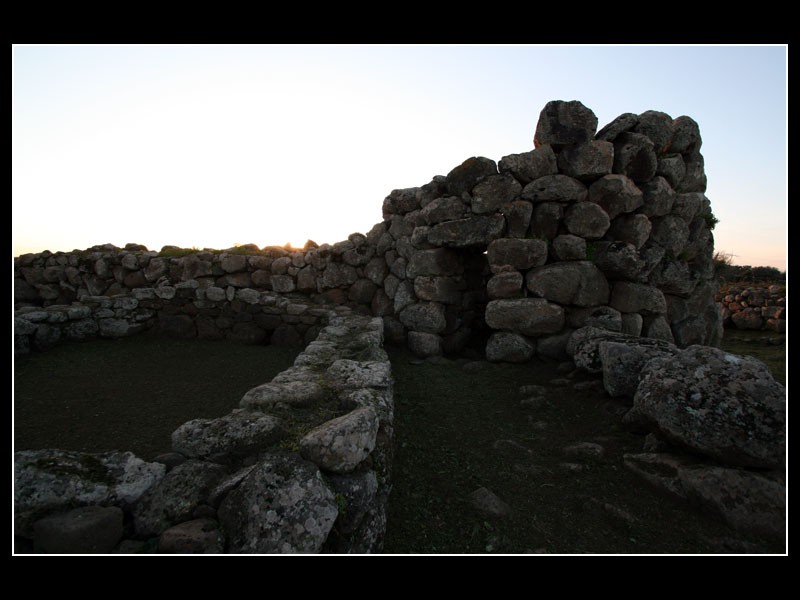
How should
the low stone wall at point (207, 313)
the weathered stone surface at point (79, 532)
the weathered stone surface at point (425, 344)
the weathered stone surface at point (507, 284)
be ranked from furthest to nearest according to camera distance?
the low stone wall at point (207, 313)
the weathered stone surface at point (425, 344)
the weathered stone surface at point (507, 284)
the weathered stone surface at point (79, 532)

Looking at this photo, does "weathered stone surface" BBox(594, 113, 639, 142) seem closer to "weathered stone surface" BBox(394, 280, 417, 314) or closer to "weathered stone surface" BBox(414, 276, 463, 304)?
"weathered stone surface" BBox(414, 276, 463, 304)

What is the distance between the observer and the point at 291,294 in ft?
27.1

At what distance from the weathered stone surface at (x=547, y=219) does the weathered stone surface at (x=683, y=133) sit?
2.32 meters

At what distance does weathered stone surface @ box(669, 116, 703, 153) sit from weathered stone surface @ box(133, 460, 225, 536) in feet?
25.8

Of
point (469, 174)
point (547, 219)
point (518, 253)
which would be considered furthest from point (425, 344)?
point (469, 174)

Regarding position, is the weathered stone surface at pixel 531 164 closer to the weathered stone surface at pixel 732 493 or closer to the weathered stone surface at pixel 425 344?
the weathered stone surface at pixel 425 344

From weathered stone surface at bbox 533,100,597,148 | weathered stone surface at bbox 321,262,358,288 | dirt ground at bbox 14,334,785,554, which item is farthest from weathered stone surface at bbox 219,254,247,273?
weathered stone surface at bbox 533,100,597,148

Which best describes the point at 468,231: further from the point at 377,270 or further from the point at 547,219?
the point at 377,270

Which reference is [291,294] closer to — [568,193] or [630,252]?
[568,193]

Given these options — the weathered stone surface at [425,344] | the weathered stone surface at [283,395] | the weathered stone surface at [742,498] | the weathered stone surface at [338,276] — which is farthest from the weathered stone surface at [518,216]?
the weathered stone surface at [283,395]

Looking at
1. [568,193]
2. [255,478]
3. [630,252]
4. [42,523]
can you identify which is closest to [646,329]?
[630,252]

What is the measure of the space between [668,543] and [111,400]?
5.35 metres

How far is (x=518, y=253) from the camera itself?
6211 mm

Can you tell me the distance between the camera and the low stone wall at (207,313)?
279 inches
